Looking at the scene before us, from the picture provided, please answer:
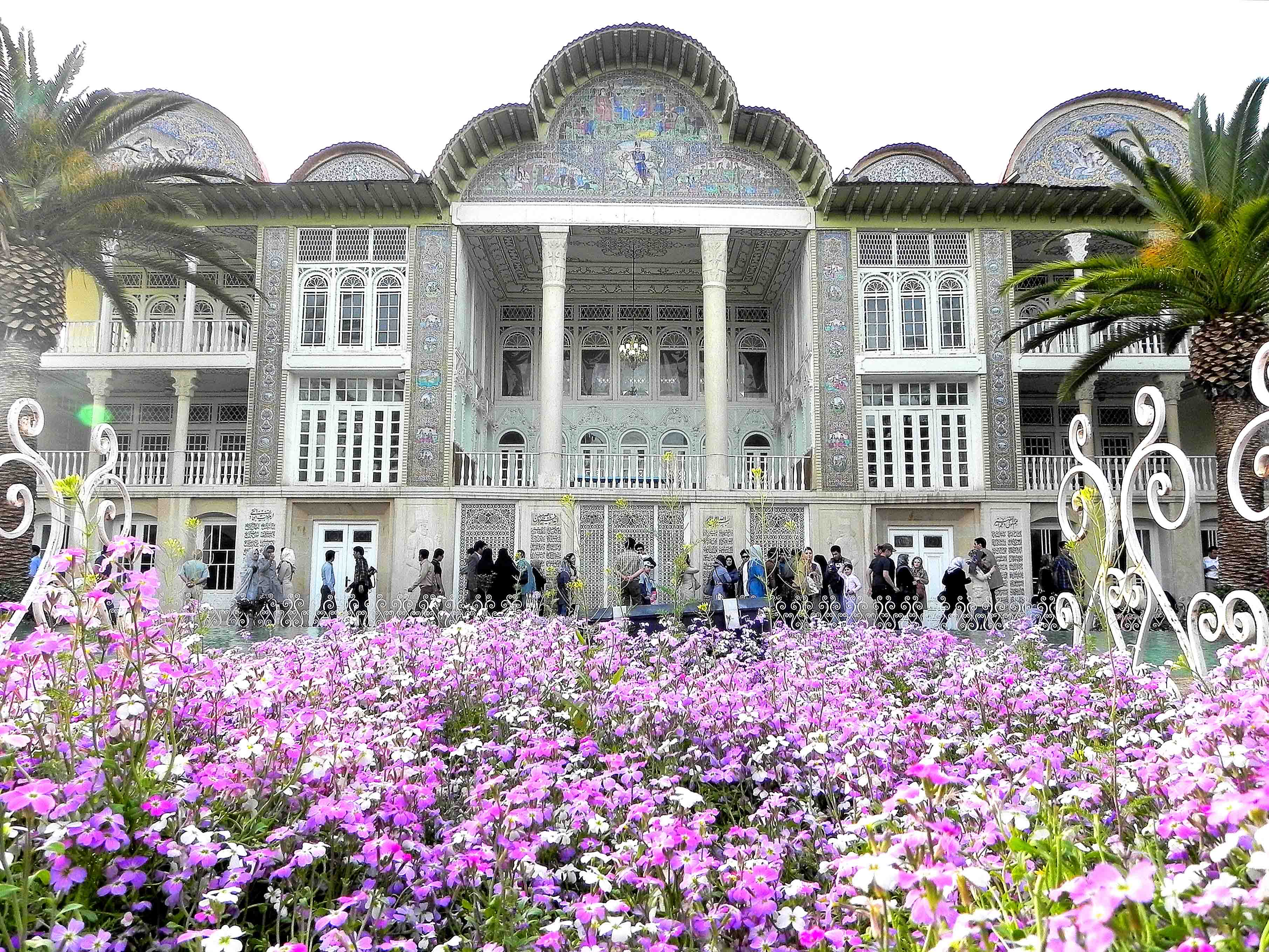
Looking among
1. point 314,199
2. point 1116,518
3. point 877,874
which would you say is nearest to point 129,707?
point 877,874

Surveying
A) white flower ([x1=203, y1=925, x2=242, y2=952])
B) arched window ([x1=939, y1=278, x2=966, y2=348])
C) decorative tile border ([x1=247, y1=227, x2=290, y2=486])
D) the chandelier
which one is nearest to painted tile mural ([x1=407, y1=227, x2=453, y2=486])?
decorative tile border ([x1=247, y1=227, x2=290, y2=486])

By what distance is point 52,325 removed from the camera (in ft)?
46.8

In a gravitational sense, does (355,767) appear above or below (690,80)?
below

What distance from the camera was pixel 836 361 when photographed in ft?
66.9

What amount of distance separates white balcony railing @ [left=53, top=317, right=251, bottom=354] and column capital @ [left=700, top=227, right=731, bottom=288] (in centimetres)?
995

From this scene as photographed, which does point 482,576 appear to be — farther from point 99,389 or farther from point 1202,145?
point 1202,145

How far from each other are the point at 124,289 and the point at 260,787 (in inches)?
934

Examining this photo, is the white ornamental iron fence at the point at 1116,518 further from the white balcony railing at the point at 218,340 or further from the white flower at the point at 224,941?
the white balcony railing at the point at 218,340

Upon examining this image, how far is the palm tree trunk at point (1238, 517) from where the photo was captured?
1388 centimetres

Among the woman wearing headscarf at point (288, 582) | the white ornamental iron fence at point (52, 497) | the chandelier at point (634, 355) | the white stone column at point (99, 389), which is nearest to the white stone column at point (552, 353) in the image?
the chandelier at point (634, 355)

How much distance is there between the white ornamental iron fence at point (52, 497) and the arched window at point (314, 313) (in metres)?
14.5

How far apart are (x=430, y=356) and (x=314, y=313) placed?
282cm

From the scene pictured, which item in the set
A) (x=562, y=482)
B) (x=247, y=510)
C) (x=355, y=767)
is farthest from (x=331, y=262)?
(x=355, y=767)

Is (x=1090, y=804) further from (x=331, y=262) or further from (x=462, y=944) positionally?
(x=331, y=262)
